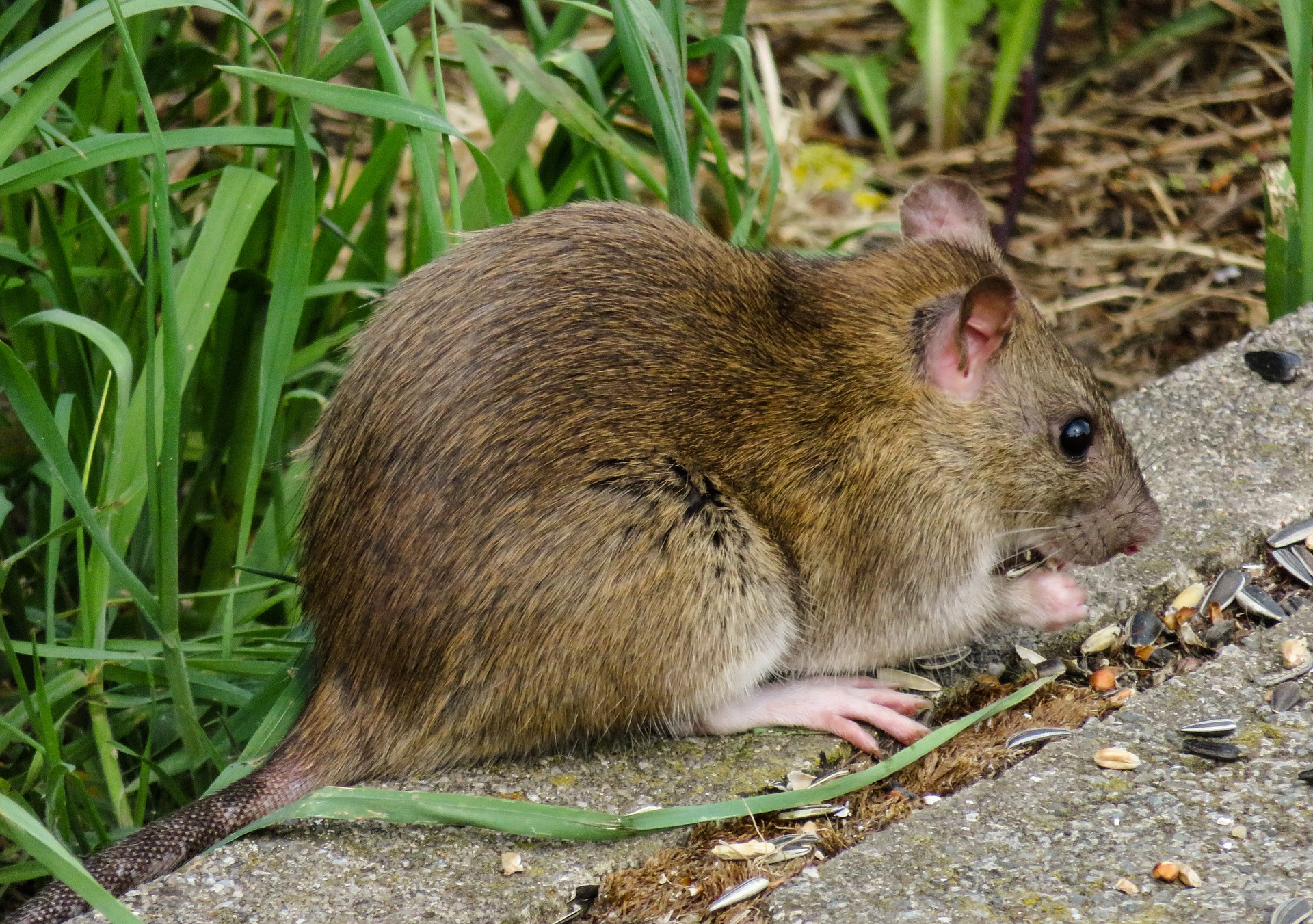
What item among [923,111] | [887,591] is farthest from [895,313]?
[923,111]

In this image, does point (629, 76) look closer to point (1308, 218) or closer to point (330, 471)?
point (330, 471)

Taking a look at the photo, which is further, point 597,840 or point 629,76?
point 629,76

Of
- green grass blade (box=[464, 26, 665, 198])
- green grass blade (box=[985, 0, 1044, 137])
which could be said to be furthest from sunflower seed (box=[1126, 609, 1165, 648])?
green grass blade (box=[985, 0, 1044, 137])

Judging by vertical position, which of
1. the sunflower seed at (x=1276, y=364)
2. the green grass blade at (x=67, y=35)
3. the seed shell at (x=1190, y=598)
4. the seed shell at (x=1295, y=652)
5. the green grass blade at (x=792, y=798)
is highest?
the green grass blade at (x=67, y=35)

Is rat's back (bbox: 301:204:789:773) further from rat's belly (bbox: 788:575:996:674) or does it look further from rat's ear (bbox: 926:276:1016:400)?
rat's ear (bbox: 926:276:1016:400)

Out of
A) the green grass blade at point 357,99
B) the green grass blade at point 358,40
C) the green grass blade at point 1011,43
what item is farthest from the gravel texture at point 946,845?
the green grass blade at point 1011,43

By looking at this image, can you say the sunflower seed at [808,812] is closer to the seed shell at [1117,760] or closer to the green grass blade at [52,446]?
the seed shell at [1117,760]
